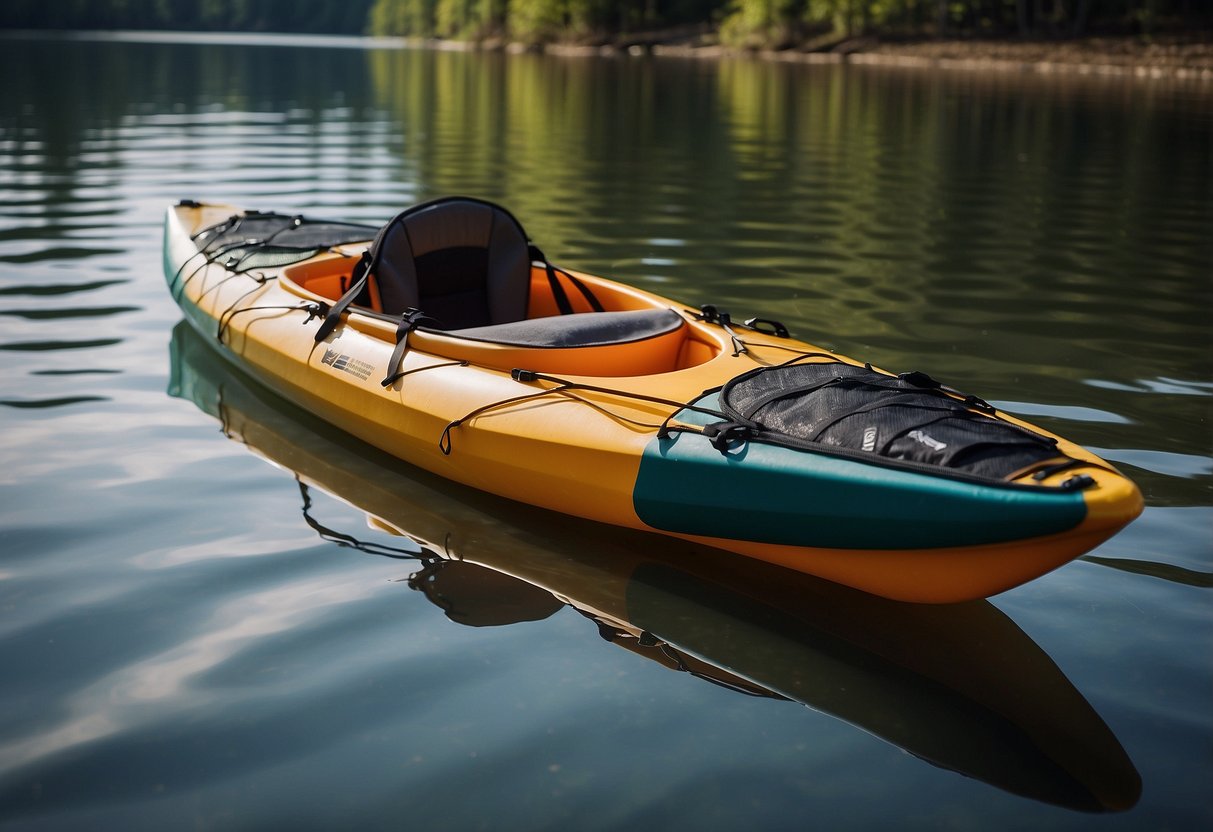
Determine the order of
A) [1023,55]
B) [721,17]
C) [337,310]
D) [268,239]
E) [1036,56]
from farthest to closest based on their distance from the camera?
[721,17]
[1023,55]
[1036,56]
[268,239]
[337,310]

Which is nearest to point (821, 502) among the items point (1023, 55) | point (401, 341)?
point (401, 341)

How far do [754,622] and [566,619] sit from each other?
70 cm

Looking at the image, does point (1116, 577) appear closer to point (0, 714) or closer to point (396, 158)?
point (0, 714)

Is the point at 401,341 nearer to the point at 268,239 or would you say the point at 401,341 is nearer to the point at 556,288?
the point at 556,288

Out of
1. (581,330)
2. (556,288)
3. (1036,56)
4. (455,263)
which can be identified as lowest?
(581,330)

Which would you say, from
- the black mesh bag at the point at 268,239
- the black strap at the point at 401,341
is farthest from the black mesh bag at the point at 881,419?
the black mesh bag at the point at 268,239

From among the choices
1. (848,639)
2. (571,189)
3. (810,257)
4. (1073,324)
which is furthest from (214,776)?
(571,189)

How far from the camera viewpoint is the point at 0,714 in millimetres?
3420

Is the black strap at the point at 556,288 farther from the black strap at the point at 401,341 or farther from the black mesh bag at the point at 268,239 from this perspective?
the black mesh bag at the point at 268,239

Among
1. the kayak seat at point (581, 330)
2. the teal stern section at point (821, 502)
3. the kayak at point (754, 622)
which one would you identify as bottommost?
the kayak at point (754, 622)

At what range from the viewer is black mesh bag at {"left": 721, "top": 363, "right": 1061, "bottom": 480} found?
12.0ft

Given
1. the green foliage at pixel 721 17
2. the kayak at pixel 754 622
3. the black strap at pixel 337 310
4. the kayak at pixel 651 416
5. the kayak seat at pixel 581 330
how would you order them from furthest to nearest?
the green foliage at pixel 721 17 → the black strap at pixel 337 310 → the kayak seat at pixel 581 330 → the kayak at pixel 651 416 → the kayak at pixel 754 622

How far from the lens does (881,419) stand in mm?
3900

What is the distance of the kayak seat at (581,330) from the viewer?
16.5 ft
